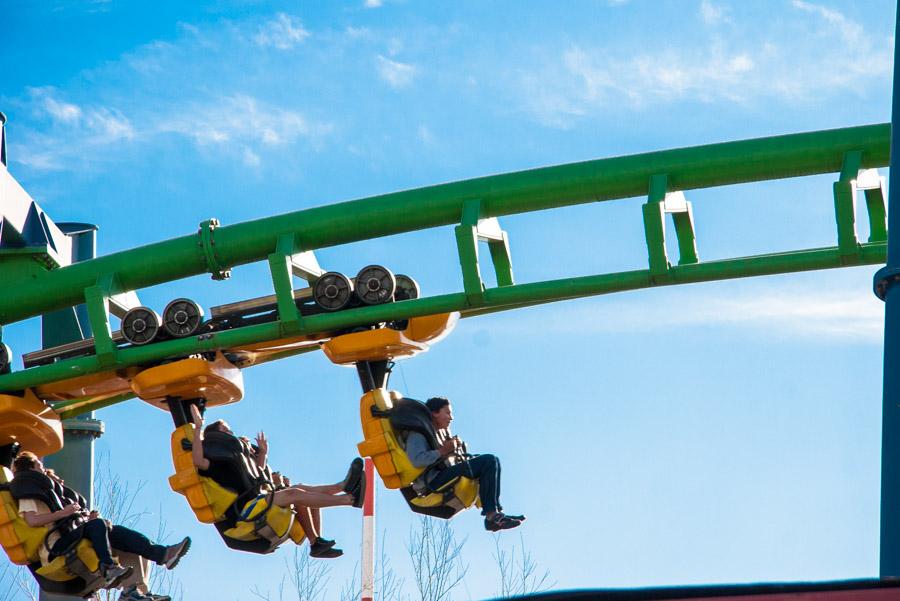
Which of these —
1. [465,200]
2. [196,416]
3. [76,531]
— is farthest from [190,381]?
[465,200]

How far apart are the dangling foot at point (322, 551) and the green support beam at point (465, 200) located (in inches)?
71.0

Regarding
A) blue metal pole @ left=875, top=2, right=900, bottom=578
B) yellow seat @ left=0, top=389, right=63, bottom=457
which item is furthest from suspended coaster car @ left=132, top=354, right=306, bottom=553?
blue metal pole @ left=875, top=2, right=900, bottom=578

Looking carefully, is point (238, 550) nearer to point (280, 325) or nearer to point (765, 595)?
point (280, 325)

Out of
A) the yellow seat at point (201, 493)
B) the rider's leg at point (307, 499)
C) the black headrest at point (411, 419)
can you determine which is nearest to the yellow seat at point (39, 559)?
the yellow seat at point (201, 493)

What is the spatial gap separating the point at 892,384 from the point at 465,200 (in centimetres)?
416

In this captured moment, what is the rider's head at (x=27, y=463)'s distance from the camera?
423 inches

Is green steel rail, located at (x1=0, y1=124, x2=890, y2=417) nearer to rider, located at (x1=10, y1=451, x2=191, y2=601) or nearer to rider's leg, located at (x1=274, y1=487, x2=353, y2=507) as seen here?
rider, located at (x1=10, y1=451, x2=191, y2=601)

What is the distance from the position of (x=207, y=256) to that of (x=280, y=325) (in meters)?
0.66

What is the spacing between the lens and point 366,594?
9.55m

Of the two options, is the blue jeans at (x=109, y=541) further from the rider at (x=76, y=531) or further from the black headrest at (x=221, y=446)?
the black headrest at (x=221, y=446)

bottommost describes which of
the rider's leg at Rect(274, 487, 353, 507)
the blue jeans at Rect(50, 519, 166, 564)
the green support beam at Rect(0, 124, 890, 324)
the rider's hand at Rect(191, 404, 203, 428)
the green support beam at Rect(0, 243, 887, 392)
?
the blue jeans at Rect(50, 519, 166, 564)

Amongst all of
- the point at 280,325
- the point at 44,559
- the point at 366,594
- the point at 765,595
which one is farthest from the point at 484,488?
the point at 765,595

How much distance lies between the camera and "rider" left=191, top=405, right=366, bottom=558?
981 centimetres

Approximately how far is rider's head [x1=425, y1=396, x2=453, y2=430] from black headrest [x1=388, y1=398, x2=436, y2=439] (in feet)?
0.19
